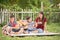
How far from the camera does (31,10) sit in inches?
77.9

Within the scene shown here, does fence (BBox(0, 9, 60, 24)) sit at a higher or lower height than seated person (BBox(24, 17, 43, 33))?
higher

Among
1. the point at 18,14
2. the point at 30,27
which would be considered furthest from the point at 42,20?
the point at 18,14

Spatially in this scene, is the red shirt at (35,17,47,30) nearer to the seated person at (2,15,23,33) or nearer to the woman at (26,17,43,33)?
the woman at (26,17,43,33)

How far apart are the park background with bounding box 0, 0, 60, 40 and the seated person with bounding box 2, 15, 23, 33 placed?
0.16ft

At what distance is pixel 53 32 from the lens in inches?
79.4

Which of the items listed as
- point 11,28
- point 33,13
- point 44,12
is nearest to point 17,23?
point 11,28

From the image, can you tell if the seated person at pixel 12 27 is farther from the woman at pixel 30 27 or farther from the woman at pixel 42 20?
the woman at pixel 42 20

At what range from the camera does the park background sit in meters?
1.98

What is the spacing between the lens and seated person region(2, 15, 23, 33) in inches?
78.2

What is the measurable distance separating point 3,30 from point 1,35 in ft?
0.22

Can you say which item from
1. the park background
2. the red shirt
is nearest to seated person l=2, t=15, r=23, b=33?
the park background

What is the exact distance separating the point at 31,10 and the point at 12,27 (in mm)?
308

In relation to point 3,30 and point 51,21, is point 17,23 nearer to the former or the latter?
point 3,30

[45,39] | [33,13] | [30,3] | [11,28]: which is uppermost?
[30,3]
